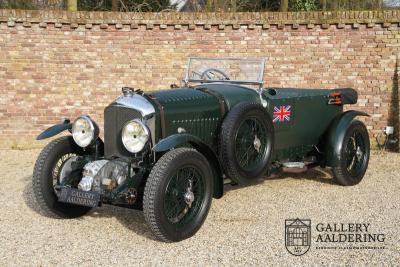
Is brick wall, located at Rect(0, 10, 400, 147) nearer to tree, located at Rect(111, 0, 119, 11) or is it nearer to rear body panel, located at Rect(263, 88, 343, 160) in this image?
rear body panel, located at Rect(263, 88, 343, 160)

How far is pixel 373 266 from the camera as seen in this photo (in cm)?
404

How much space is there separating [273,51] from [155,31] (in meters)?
2.21

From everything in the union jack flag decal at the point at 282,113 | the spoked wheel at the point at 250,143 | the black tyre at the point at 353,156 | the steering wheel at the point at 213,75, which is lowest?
the black tyre at the point at 353,156

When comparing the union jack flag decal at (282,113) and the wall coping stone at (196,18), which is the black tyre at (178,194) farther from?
the wall coping stone at (196,18)

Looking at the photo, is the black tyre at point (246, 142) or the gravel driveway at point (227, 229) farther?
the black tyre at point (246, 142)

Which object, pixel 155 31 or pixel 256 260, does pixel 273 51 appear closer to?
pixel 155 31

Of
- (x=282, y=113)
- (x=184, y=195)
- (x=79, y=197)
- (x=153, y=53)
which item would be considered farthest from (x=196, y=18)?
(x=79, y=197)

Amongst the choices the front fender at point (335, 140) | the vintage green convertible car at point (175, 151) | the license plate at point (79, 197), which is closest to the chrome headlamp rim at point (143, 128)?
the vintage green convertible car at point (175, 151)

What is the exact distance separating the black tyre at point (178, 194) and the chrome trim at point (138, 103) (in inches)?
21.7

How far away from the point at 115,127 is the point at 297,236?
2042 millimetres

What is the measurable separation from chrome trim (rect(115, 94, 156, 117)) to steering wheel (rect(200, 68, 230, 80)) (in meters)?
1.73

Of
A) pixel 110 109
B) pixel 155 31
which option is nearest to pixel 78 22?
pixel 155 31

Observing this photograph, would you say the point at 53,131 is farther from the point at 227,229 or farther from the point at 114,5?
the point at 114,5

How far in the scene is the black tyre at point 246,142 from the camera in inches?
200
